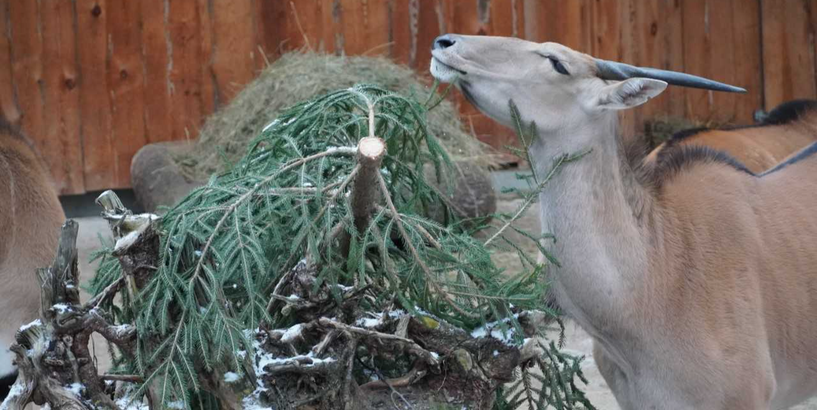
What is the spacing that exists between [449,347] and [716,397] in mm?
850

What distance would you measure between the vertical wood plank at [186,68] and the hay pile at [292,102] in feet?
1.20

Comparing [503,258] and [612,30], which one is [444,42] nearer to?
[503,258]

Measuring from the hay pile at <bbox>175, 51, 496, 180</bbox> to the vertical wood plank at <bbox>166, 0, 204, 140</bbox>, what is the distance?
14.3 inches

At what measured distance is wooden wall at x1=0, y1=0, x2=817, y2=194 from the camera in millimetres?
7641

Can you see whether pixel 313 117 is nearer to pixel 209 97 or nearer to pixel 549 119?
pixel 549 119

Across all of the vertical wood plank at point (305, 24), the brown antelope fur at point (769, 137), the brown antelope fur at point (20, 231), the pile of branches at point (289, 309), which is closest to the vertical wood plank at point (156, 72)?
the vertical wood plank at point (305, 24)

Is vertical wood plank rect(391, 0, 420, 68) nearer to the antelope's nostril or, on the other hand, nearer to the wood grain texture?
the wood grain texture

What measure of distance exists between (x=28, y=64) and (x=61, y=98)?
0.32m

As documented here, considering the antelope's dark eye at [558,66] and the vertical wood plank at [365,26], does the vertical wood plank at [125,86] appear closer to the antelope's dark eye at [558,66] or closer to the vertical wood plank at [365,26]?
the vertical wood plank at [365,26]

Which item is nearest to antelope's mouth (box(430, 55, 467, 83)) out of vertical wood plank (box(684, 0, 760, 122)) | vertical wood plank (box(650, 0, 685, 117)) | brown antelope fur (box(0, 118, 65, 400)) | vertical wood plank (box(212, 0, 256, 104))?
brown antelope fur (box(0, 118, 65, 400))

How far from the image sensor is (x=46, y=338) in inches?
110

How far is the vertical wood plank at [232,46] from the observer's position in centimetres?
798

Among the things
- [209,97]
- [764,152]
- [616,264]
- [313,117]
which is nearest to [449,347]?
[616,264]

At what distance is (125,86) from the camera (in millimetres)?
7840
